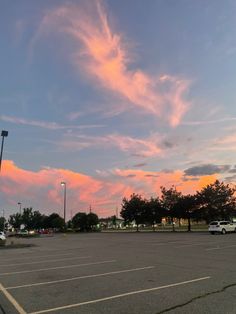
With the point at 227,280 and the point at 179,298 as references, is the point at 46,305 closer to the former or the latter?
the point at 179,298

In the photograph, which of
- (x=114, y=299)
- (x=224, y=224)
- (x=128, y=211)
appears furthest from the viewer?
(x=128, y=211)

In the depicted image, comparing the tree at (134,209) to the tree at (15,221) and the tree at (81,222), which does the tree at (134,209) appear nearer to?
the tree at (81,222)

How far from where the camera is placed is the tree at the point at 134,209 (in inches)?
3342

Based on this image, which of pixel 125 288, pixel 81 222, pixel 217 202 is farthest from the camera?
pixel 81 222

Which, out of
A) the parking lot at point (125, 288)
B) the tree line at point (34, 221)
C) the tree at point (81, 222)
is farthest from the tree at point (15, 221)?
the parking lot at point (125, 288)

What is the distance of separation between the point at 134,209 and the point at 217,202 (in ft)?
78.1

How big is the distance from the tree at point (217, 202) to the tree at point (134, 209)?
19.2 m

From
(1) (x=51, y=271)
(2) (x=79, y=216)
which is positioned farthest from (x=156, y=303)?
(2) (x=79, y=216)

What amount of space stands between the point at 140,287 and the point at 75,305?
2362 mm

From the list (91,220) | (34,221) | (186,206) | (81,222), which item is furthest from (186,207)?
(34,221)

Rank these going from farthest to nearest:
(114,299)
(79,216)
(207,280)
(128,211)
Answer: (79,216) < (128,211) < (207,280) < (114,299)

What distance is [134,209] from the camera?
86250 mm

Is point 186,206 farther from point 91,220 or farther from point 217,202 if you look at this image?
point 91,220

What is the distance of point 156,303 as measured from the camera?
8.65m
